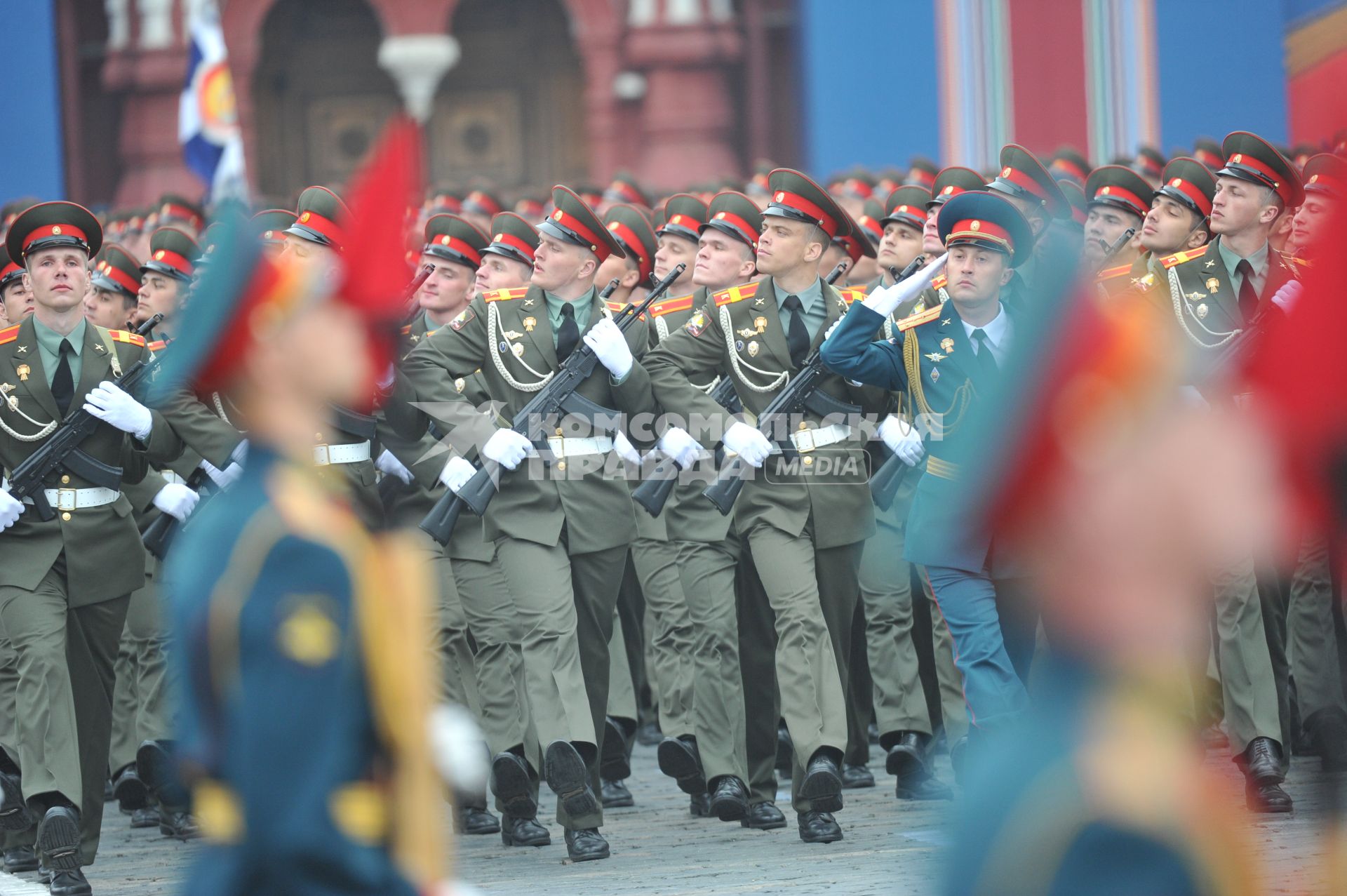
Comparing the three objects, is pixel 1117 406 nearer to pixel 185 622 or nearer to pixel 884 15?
pixel 185 622

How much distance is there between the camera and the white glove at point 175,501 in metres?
6.92

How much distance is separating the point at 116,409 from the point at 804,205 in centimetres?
233

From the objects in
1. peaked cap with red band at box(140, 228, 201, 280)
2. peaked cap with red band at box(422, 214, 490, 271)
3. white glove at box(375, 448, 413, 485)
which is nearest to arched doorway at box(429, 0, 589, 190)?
peaked cap with red band at box(140, 228, 201, 280)

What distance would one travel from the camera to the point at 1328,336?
2.58 meters

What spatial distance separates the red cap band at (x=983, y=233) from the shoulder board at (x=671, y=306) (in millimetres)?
1562

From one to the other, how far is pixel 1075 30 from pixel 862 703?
11.5m

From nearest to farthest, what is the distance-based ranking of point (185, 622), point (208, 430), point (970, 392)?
point (185, 622) < point (970, 392) < point (208, 430)

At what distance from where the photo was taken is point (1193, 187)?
7629 millimetres

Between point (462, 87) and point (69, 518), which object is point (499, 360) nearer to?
point (69, 518)

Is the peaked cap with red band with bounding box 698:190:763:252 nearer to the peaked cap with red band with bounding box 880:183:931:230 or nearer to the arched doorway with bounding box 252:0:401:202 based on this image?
the peaked cap with red band with bounding box 880:183:931:230

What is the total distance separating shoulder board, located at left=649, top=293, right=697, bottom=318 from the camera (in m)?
7.32

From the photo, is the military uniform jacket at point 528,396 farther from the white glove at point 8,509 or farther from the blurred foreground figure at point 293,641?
the blurred foreground figure at point 293,641

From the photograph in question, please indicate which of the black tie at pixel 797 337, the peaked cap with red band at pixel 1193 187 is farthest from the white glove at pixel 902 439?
the peaked cap with red band at pixel 1193 187

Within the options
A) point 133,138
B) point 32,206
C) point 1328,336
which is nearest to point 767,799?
point 32,206
